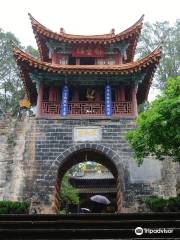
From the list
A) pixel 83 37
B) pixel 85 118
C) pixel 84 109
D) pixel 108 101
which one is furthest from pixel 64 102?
pixel 83 37

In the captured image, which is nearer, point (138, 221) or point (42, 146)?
point (138, 221)

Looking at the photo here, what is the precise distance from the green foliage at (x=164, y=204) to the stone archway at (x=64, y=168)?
1.56 meters

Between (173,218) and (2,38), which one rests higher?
(2,38)

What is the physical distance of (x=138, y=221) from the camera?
6168mm

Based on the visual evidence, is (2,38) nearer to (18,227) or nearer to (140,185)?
(140,185)

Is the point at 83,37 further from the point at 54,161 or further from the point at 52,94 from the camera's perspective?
the point at 54,161

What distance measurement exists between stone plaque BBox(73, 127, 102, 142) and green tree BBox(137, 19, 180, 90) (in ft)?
38.5

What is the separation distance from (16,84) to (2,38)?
346 centimetres

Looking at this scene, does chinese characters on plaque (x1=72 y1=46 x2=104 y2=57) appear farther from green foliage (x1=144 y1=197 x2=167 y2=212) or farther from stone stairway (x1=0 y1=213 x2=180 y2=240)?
stone stairway (x1=0 y1=213 x2=180 y2=240)

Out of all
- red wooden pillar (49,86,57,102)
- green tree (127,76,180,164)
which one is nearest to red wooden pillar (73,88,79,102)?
red wooden pillar (49,86,57,102)

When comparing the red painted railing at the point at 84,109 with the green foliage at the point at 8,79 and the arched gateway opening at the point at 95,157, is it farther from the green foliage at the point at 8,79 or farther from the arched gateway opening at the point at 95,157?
the green foliage at the point at 8,79

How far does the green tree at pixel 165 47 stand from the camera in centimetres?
2502

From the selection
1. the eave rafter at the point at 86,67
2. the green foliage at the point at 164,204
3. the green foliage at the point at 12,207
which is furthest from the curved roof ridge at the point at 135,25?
the green foliage at the point at 12,207

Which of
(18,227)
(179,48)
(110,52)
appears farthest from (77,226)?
(179,48)
